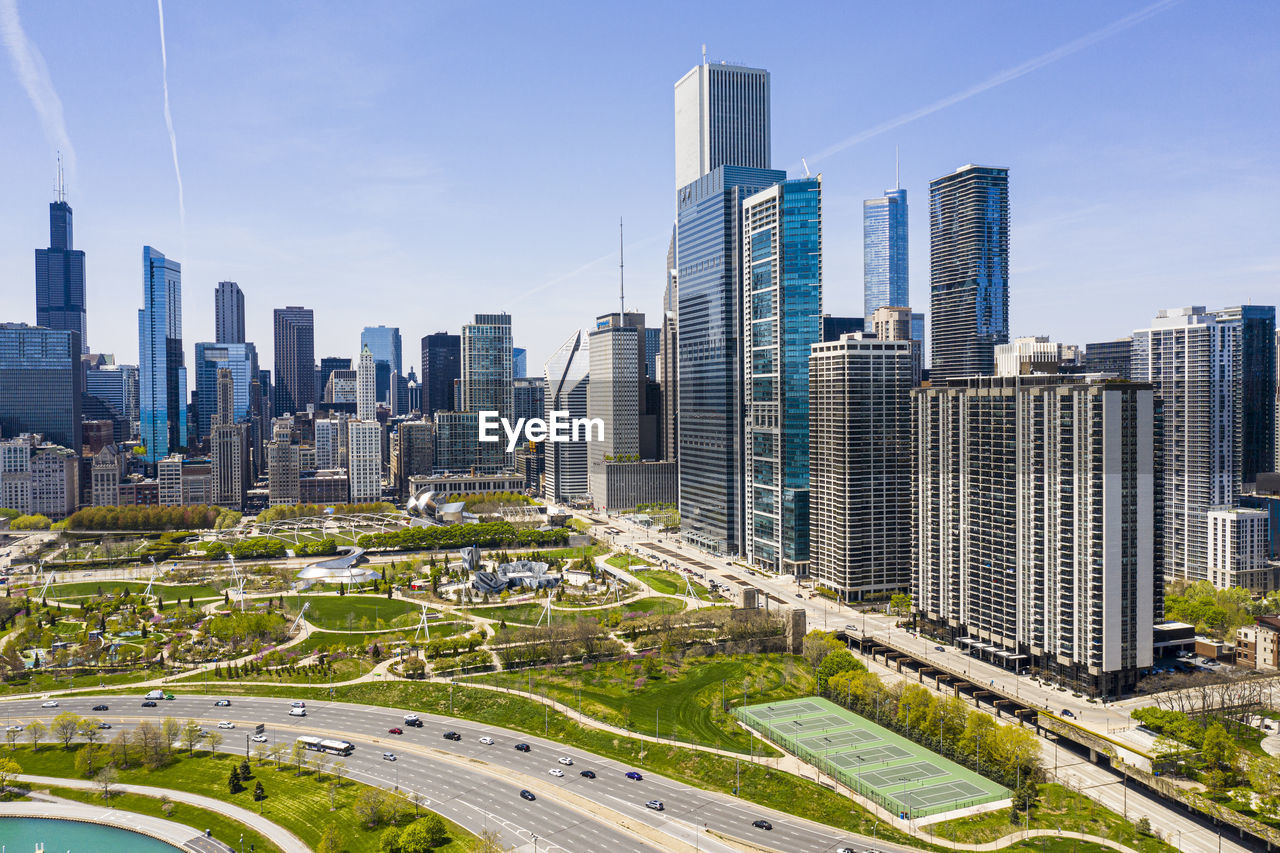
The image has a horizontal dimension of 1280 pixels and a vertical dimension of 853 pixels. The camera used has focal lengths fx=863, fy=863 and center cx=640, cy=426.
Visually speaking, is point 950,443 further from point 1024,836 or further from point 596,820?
point 596,820

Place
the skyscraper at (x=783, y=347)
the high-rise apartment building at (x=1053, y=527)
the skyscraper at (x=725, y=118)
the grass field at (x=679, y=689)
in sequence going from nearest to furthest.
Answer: the grass field at (x=679, y=689) < the high-rise apartment building at (x=1053, y=527) < the skyscraper at (x=783, y=347) < the skyscraper at (x=725, y=118)

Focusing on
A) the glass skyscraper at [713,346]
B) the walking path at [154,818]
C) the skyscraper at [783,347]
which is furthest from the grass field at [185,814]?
the glass skyscraper at [713,346]

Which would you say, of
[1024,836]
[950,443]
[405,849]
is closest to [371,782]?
[405,849]

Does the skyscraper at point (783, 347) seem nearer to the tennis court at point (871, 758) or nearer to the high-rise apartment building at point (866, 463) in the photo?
the high-rise apartment building at point (866, 463)

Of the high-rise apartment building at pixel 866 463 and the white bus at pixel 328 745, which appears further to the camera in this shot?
the high-rise apartment building at pixel 866 463

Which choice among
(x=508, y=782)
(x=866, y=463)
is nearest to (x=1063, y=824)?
(x=508, y=782)

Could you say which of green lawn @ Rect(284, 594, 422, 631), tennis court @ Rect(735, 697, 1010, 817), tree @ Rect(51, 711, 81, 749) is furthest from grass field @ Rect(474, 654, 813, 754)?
tree @ Rect(51, 711, 81, 749)

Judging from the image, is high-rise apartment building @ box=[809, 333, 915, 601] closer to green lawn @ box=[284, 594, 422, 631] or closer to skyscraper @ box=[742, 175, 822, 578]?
skyscraper @ box=[742, 175, 822, 578]

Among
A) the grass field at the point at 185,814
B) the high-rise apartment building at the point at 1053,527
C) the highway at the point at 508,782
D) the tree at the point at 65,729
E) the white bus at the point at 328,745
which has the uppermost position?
the high-rise apartment building at the point at 1053,527
